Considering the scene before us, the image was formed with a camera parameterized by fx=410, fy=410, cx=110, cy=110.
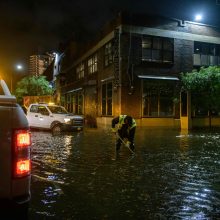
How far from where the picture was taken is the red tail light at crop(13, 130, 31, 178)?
142 inches

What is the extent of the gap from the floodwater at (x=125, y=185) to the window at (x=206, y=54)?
67.0 feet

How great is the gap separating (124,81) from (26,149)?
1047 inches

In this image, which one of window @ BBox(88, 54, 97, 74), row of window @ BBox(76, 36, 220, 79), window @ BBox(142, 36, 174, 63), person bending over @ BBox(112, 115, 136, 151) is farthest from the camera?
window @ BBox(88, 54, 97, 74)

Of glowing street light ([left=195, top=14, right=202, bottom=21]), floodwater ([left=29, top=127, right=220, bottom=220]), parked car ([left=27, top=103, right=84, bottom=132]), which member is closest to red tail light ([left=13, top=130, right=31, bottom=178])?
floodwater ([left=29, top=127, right=220, bottom=220])

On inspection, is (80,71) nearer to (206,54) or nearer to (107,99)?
(107,99)

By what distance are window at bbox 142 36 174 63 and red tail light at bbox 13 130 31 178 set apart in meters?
27.5

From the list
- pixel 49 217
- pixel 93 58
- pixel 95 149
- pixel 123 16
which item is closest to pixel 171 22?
pixel 123 16

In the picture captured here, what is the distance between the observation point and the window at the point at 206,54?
33.4 m

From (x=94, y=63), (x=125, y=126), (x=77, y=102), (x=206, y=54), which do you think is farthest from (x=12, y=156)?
(x=77, y=102)

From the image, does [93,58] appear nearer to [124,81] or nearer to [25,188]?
[124,81]

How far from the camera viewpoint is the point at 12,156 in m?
3.59

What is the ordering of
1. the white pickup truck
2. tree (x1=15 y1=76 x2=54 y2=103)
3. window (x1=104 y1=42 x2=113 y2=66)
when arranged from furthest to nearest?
tree (x1=15 y1=76 x2=54 y2=103) → window (x1=104 y1=42 x2=113 y2=66) → the white pickup truck

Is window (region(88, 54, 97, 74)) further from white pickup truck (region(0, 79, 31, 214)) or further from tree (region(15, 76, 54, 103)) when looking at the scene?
white pickup truck (region(0, 79, 31, 214))

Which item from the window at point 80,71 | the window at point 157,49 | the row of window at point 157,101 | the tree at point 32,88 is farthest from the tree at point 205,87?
the tree at point 32,88
